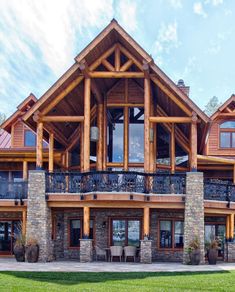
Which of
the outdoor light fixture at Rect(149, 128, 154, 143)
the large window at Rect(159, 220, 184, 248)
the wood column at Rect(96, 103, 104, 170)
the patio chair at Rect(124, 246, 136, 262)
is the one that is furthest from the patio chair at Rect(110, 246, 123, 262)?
the outdoor light fixture at Rect(149, 128, 154, 143)

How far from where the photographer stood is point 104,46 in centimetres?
1828

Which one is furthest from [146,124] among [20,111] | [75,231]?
[20,111]

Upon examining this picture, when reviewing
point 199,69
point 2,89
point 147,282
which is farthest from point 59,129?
point 199,69

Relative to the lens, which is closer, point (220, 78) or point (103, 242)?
point (103, 242)

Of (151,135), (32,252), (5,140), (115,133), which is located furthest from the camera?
(5,140)

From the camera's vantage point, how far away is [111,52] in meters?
18.6

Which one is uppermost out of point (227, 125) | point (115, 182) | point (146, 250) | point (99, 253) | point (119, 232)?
point (227, 125)

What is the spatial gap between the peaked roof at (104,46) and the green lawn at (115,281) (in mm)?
6685

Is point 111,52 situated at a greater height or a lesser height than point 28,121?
greater

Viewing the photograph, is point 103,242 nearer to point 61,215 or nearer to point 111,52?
point 61,215

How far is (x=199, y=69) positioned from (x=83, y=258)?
13204 cm

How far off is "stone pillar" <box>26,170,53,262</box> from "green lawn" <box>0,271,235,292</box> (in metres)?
3.79

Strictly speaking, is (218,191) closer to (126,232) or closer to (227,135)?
(126,232)

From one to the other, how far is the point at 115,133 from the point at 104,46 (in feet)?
13.3
